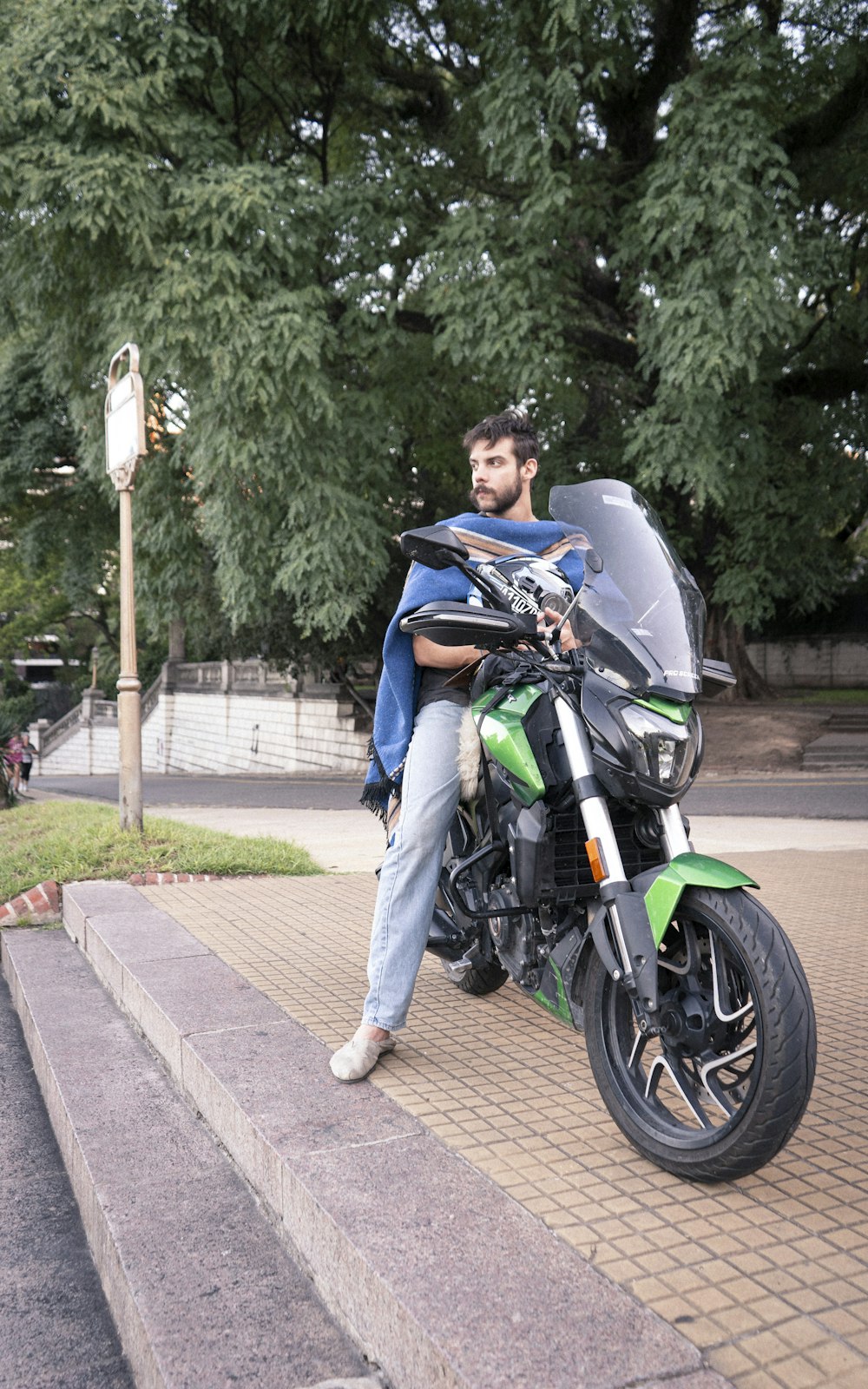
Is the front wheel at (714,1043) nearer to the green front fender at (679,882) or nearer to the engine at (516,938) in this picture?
the green front fender at (679,882)

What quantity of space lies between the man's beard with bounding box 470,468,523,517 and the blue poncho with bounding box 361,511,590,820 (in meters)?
0.04

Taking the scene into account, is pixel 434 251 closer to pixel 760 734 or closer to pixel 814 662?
pixel 760 734

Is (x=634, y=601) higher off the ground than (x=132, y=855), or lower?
higher

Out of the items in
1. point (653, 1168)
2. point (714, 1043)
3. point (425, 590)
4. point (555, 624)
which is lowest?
point (653, 1168)

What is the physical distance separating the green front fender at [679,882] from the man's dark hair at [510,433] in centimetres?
141

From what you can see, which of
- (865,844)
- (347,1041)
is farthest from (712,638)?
(347,1041)

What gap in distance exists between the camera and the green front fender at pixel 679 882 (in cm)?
237

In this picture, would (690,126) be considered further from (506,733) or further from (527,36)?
(506,733)

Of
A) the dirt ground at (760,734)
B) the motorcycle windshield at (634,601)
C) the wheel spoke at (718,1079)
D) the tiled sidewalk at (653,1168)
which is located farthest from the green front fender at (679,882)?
the dirt ground at (760,734)

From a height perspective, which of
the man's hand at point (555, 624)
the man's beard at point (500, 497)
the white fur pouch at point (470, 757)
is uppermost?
the man's beard at point (500, 497)

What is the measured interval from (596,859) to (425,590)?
98cm

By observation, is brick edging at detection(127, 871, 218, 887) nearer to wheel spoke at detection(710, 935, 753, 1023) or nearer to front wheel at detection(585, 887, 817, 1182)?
front wheel at detection(585, 887, 817, 1182)

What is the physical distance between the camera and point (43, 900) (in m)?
6.29

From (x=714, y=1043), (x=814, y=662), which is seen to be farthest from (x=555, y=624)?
(x=814, y=662)
